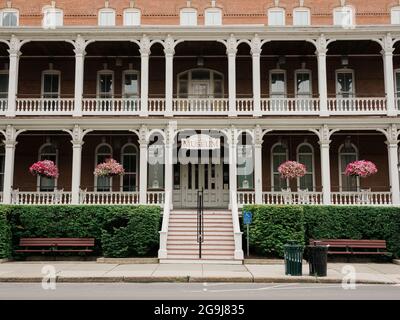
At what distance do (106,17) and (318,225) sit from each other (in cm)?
1584

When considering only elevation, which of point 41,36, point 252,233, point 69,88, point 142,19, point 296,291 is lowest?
point 296,291

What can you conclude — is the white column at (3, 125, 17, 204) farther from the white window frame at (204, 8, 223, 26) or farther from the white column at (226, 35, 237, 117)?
the white window frame at (204, 8, 223, 26)

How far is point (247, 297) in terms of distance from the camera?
1068 cm

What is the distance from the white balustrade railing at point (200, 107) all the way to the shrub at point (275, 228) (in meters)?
5.30

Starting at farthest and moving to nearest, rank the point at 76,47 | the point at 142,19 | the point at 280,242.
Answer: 1. the point at 142,19
2. the point at 76,47
3. the point at 280,242

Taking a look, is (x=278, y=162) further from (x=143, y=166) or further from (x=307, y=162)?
(x=143, y=166)

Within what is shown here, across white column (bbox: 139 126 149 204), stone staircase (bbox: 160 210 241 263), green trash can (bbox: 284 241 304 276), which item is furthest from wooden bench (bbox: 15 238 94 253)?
green trash can (bbox: 284 241 304 276)

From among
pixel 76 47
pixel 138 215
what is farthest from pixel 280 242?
pixel 76 47

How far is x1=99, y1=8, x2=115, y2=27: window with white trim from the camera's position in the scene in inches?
1025

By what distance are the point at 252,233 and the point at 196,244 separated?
7.27 ft

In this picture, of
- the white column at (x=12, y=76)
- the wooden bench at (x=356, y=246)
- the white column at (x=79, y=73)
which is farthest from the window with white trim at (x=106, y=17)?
the wooden bench at (x=356, y=246)

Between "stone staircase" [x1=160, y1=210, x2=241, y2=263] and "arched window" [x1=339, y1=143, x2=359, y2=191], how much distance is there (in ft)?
21.2

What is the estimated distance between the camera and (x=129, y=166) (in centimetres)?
2417
